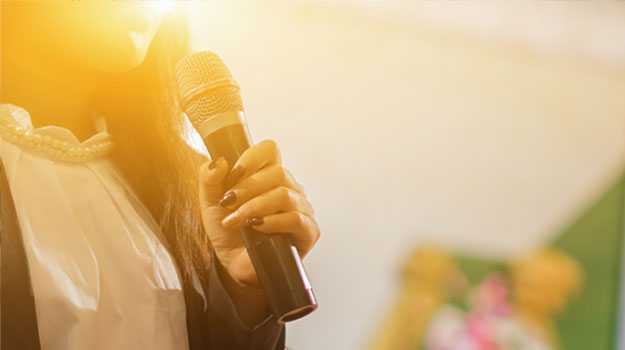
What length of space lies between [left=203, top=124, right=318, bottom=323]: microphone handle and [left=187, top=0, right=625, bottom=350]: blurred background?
1121mm

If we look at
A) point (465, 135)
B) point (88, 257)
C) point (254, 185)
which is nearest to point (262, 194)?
point (254, 185)

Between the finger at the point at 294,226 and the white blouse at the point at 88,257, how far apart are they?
0.39ft

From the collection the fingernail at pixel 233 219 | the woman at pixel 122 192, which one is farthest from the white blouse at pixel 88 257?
the fingernail at pixel 233 219

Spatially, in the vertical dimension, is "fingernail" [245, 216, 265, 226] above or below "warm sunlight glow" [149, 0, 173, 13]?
below

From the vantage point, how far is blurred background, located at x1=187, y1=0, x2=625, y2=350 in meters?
1.71

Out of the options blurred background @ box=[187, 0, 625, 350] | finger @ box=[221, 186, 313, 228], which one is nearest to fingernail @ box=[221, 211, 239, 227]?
finger @ box=[221, 186, 313, 228]

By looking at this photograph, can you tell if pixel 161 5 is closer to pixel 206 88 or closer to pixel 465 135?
pixel 206 88

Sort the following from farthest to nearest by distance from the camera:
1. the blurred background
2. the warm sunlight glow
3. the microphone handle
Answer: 1. the blurred background
2. the warm sunlight glow
3. the microphone handle

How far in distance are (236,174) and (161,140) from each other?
0.14m

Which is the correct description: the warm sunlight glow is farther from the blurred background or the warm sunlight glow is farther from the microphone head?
the blurred background

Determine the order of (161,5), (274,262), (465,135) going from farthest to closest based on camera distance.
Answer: (465,135)
(161,5)
(274,262)

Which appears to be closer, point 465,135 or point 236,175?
point 236,175

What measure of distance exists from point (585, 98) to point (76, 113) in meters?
1.83

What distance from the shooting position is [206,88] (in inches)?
16.6
